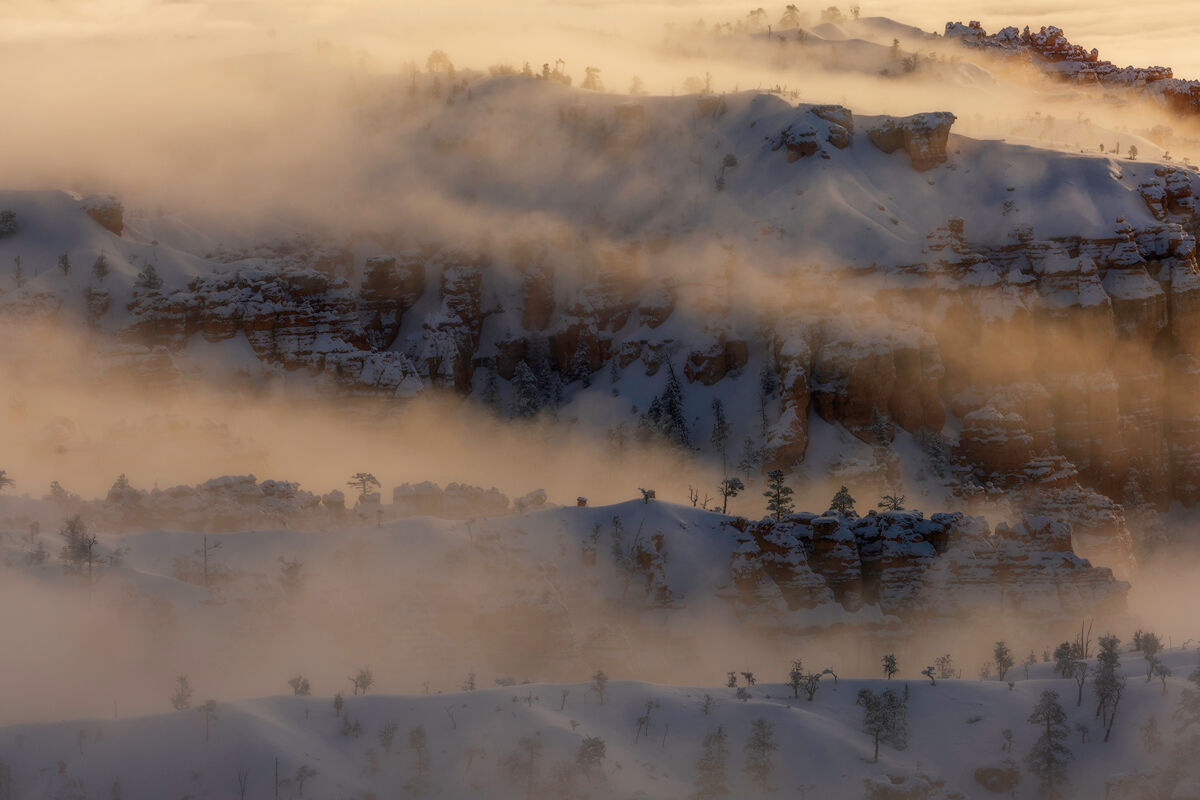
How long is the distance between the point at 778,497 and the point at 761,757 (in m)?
56.2

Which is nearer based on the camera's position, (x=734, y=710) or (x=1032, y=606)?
(x=734, y=710)

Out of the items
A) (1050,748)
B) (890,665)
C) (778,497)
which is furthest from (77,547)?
(1050,748)

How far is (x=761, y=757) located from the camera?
5251 inches

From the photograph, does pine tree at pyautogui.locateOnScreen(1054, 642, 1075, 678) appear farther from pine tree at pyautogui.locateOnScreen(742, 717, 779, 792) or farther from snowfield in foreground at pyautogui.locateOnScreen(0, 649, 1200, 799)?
pine tree at pyautogui.locateOnScreen(742, 717, 779, 792)

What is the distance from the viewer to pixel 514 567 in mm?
159875

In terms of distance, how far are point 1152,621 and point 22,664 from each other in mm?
110525

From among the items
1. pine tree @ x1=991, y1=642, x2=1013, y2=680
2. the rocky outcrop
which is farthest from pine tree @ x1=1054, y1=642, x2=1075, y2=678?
the rocky outcrop

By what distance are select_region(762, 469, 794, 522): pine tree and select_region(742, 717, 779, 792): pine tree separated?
47.7 meters

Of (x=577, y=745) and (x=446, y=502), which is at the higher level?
(x=446, y=502)

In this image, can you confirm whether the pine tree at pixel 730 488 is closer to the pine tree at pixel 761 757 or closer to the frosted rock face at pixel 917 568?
the frosted rock face at pixel 917 568

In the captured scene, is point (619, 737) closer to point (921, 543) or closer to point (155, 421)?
point (921, 543)

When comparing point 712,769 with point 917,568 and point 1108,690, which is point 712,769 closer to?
point 1108,690

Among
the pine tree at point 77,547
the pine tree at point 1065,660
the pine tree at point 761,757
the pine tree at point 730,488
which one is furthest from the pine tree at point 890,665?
the pine tree at point 77,547

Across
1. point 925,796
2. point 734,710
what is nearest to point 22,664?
point 734,710
